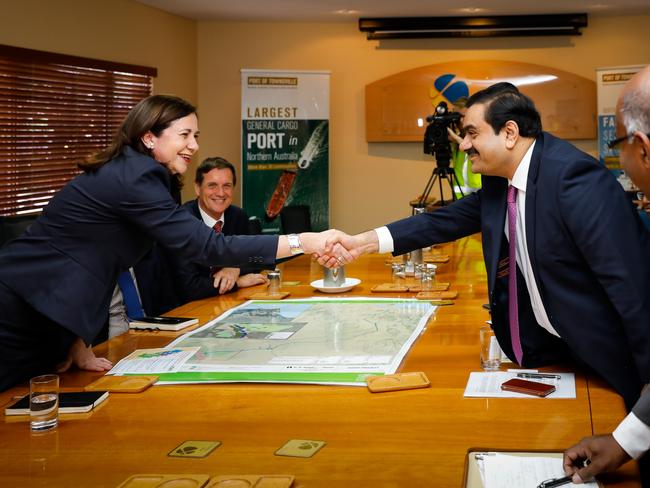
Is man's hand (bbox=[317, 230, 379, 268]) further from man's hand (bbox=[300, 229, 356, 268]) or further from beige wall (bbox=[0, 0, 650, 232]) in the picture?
beige wall (bbox=[0, 0, 650, 232])

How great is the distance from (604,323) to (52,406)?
1.33m

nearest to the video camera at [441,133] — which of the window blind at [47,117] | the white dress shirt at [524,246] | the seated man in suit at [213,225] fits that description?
the seated man in suit at [213,225]

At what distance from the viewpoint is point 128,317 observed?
310cm

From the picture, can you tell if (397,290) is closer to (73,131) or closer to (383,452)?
(383,452)

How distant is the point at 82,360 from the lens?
2.17 metres

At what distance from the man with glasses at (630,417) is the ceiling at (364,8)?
6.46m

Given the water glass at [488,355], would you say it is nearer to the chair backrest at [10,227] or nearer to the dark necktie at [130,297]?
the dark necktie at [130,297]

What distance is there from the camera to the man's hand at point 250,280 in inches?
141

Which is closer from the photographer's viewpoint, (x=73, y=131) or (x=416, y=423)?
(x=416, y=423)

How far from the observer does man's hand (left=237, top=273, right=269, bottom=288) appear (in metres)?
3.58

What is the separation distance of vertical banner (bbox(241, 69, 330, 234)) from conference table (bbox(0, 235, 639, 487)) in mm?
6470

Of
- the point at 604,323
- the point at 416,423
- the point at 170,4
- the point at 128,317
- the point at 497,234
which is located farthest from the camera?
the point at 170,4

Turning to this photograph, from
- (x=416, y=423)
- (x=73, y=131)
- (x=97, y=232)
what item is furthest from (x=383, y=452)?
(x=73, y=131)

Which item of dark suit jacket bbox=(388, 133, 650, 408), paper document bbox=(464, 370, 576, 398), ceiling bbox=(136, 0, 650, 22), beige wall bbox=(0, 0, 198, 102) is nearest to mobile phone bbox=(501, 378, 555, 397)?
paper document bbox=(464, 370, 576, 398)
